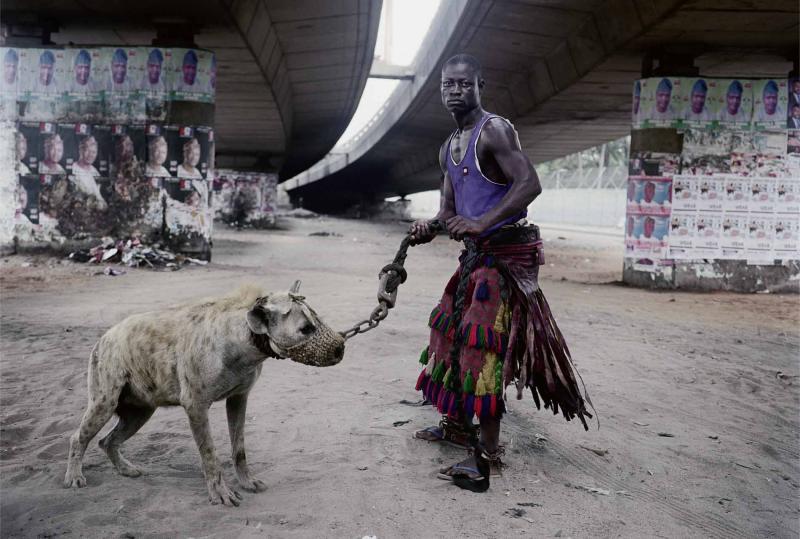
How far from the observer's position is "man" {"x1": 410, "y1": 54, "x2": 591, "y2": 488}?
3410mm

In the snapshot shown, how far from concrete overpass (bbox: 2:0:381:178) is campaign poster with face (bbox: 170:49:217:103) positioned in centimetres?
32

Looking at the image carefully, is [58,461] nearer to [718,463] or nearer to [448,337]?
[448,337]

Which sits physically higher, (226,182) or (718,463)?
(226,182)

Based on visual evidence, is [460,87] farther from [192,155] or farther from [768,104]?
[768,104]

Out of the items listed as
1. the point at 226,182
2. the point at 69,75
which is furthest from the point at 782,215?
the point at 226,182

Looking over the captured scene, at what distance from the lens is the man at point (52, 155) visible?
1271 centimetres

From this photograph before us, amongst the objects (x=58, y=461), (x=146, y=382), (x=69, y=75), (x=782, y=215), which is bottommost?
(x=58, y=461)

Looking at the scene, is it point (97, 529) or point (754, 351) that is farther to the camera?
point (754, 351)

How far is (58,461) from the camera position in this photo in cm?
368

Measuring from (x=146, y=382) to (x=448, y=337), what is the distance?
1619 mm

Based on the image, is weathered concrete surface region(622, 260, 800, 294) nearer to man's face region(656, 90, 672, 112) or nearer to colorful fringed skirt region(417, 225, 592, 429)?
man's face region(656, 90, 672, 112)

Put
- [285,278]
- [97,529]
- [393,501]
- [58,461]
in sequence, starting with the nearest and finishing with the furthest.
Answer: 1. [97,529]
2. [393,501]
3. [58,461]
4. [285,278]

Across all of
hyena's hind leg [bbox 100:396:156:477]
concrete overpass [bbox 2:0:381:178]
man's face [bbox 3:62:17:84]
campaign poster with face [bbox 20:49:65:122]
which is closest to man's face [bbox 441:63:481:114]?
hyena's hind leg [bbox 100:396:156:477]

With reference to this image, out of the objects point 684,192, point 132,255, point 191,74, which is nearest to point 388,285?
point 132,255
